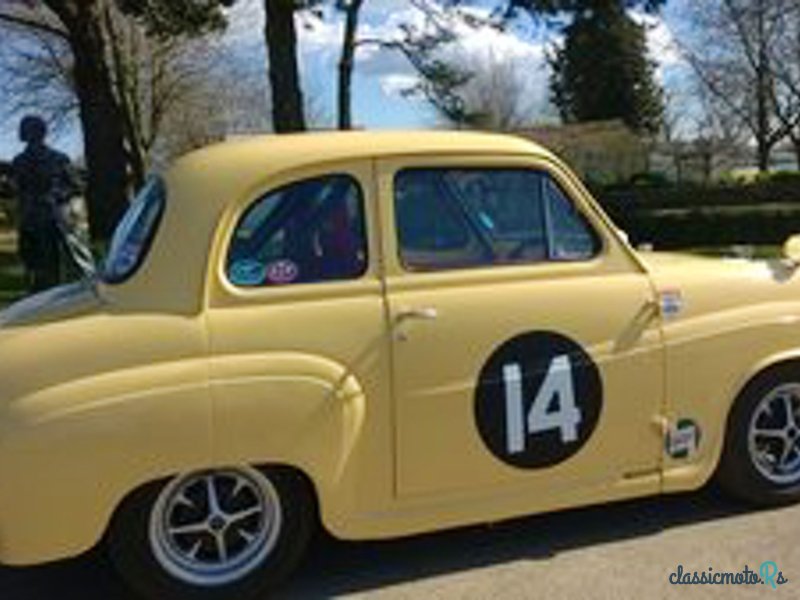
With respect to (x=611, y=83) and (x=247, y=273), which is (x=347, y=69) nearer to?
(x=247, y=273)

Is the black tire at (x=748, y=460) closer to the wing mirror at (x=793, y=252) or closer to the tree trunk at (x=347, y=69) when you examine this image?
the wing mirror at (x=793, y=252)

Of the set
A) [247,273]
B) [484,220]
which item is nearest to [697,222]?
[484,220]

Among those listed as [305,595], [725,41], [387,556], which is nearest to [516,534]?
[387,556]

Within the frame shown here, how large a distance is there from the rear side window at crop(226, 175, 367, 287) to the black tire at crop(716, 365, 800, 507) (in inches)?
70.9

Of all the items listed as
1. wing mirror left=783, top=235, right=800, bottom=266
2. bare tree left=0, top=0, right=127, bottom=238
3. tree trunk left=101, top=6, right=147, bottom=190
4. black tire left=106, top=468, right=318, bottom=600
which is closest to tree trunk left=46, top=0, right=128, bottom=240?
bare tree left=0, top=0, right=127, bottom=238

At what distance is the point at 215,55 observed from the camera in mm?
55719

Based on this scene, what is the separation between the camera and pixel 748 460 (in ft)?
19.8

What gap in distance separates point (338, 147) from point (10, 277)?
13.5 m

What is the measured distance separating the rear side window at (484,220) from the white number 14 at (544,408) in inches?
18.3

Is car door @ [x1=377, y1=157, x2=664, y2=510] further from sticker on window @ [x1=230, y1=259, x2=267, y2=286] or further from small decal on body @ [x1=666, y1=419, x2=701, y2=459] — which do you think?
sticker on window @ [x1=230, y1=259, x2=267, y2=286]

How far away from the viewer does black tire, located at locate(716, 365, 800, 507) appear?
6.01m

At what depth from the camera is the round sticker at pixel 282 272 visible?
5.31 metres

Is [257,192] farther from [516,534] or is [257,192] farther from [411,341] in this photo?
[516,534]

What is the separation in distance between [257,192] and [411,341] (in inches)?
31.8
